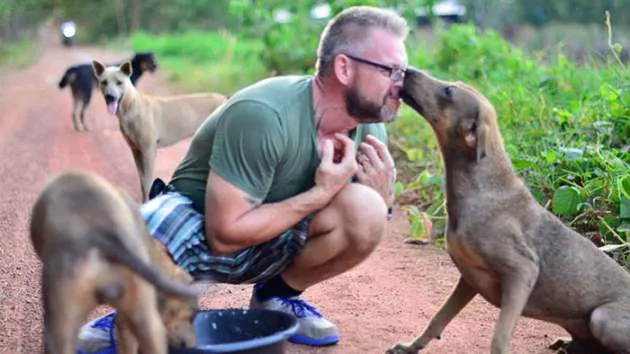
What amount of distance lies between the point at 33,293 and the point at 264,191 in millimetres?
1992

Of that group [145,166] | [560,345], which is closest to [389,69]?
[560,345]

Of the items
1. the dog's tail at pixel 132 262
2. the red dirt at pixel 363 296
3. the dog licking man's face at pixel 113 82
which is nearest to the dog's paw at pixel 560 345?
the red dirt at pixel 363 296

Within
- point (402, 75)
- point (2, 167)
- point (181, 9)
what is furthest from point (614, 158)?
point (181, 9)

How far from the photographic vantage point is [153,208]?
4.61 m

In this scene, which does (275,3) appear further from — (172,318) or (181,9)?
(181,9)

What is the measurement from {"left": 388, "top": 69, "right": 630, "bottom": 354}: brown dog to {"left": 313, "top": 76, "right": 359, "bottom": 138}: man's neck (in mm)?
308

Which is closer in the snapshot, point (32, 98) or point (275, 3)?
point (275, 3)

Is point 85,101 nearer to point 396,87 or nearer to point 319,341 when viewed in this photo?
point 319,341

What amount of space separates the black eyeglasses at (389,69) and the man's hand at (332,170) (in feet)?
1.20

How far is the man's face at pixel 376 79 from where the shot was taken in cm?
455

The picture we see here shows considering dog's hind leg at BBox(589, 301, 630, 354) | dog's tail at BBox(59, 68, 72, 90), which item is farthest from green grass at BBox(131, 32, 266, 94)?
dog's hind leg at BBox(589, 301, 630, 354)

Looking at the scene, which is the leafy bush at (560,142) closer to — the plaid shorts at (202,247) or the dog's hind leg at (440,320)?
the dog's hind leg at (440,320)

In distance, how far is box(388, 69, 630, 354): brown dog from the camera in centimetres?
446

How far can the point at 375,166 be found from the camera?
477 cm
